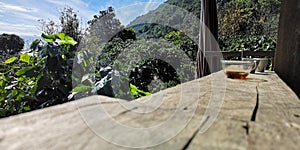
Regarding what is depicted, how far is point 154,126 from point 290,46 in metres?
1.33

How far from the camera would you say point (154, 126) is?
41 cm

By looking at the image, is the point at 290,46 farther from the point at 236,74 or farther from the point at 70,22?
the point at 70,22

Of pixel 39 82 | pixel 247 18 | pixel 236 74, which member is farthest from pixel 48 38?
pixel 247 18

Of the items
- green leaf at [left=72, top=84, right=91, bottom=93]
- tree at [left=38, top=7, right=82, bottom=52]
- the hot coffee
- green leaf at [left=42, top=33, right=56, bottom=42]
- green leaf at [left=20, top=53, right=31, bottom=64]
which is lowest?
green leaf at [left=72, top=84, right=91, bottom=93]

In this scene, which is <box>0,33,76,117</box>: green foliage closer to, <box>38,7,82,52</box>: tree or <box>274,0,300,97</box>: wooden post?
<box>274,0,300,97</box>: wooden post

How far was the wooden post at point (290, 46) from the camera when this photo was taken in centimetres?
123

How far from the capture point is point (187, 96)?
0.67 m

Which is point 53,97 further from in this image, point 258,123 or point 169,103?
point 258,123

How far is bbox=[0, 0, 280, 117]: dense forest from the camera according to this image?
66.4 inches

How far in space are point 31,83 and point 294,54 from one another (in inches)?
77.1

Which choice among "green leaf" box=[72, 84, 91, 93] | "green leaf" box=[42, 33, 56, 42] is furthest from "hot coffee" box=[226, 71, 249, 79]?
"green leaf" box=[42, 33, 56, 42]

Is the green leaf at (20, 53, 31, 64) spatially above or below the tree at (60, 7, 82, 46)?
below

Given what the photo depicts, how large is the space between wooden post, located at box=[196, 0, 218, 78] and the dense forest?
2.28 ft

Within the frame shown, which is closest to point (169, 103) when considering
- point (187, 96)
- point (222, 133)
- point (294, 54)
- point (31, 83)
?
point (187, 96)
